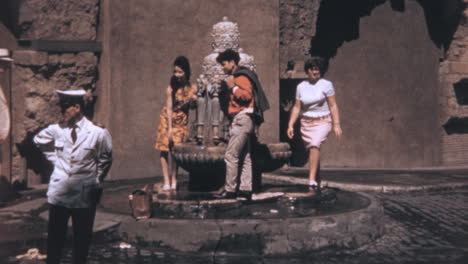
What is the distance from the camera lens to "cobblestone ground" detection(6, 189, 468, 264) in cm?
485

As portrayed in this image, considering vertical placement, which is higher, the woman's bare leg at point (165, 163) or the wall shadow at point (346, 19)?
the wall shadow at point (346, 19)

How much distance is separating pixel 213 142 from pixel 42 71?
15.2 ft

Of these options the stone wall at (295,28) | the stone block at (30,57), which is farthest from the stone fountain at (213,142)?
the stone wall at (295,28)

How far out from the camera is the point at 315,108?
22.4 ft

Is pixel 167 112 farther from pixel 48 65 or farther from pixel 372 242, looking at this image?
pixel 48 65

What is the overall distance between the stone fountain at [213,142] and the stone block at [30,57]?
4133 millimetres

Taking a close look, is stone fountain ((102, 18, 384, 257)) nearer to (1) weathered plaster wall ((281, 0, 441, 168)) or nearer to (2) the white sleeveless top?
(2) the white sleeveless top

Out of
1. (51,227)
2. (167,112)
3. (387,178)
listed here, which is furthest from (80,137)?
(387,178)

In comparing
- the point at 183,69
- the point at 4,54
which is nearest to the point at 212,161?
the point at 183,69

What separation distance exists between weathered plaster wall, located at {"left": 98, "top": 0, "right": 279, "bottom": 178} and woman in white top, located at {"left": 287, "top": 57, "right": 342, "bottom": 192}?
4345mm

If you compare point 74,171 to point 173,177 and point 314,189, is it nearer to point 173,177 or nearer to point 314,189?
point 173,177

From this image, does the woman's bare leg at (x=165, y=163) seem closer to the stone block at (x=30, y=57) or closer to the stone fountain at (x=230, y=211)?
the stone fountain at (x=230, y=211)

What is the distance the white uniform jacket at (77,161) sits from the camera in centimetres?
384

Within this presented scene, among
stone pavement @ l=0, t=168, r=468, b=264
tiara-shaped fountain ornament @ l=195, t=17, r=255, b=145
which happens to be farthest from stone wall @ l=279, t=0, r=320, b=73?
tiara-shaped fountain ornament @ l=195, t=17, r=255, b=145
